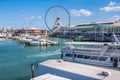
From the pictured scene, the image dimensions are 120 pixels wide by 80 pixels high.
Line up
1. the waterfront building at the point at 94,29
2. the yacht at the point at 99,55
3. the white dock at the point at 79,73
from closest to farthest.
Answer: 1. the white dock at the point at 79,73
2. the yacht at the point at 99,55
3. the waterfront building at the point at 94,29

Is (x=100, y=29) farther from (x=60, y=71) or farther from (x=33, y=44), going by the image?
(x=60, y=71)

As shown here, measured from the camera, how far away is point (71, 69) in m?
19.7

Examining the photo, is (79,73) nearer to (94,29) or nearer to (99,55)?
(99,55)

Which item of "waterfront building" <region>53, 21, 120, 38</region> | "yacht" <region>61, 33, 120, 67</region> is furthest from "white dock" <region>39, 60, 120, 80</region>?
"waterfront building" <region>53, 21, 120, 38</region>

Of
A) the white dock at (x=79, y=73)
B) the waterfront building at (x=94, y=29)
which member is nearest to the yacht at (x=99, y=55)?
the white dock at (x=79, y=73)

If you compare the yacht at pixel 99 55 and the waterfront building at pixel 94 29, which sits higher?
the waterfront building at pixel 94 29

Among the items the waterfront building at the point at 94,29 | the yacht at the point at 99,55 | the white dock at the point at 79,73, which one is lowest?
the white dock at the point at 79,73

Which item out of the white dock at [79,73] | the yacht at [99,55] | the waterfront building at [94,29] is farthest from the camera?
the waterfront building at [94,29]

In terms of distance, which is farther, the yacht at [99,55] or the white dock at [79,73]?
the yacht at [99,55]

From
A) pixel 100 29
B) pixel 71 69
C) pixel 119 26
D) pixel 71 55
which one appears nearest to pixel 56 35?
pixel 100 29

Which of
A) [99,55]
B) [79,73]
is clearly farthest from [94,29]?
[79,73]

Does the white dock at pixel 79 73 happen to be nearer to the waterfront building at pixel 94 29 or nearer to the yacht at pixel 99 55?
the yacht at pixel 99 55

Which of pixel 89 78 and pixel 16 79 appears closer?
pixel 89 78

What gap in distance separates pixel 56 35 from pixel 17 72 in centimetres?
11998
